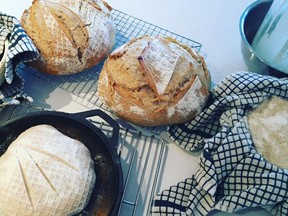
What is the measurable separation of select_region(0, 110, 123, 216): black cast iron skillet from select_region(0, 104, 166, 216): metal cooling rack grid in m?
0.04

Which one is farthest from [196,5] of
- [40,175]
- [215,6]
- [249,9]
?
[40,175]

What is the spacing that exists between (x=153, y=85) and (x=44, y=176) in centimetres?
31

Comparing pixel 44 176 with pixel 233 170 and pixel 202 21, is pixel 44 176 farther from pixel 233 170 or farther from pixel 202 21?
pixel 202 21

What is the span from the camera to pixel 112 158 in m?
0.77

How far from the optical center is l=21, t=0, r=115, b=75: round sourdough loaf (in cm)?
91

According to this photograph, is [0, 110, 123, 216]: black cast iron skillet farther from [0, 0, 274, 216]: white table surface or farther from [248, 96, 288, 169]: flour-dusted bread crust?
[248, 96, 288, 169]: flour-dusted bread crust

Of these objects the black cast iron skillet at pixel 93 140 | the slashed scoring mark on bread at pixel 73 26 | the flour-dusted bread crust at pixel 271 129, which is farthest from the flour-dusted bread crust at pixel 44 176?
the flour-dusted bread crust at pixel 271 129

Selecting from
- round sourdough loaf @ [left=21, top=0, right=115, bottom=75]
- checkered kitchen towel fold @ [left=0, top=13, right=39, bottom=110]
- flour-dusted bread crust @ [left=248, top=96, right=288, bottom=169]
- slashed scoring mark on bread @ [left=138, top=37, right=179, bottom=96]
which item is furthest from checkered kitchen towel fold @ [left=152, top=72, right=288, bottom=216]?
checkered kitchen towel fold @ [left=0, top=13, right=39, bottom=110]

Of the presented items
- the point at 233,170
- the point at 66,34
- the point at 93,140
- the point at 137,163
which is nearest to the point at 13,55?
the point at 66,34

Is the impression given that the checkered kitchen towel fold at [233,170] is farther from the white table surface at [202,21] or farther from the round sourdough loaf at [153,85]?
the white table surface at [202,21]

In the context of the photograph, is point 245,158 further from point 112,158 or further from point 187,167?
point 112,158

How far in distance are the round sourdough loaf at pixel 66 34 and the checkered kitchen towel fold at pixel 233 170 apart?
0.33 m

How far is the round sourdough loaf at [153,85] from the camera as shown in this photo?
83cm

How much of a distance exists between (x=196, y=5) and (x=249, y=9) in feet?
1.03
